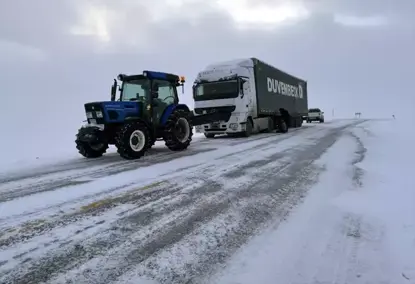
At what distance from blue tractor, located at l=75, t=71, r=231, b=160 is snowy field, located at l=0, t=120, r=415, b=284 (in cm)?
198

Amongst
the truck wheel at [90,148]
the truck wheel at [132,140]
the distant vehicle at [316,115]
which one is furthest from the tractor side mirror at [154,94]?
the distant vehicle at [316,115]

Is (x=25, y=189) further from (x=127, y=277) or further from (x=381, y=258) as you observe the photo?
(x=381, y=258)

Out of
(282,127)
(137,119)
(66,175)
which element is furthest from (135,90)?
(282,127)

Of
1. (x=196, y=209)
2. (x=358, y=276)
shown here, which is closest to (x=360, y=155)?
(x=196, y=209)

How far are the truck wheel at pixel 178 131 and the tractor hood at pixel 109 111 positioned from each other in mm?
1234

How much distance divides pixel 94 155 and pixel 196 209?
248 inches

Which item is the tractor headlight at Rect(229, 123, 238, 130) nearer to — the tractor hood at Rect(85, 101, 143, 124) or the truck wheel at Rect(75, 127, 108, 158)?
the tractor hood at Rect(85, 101, 143, 124)

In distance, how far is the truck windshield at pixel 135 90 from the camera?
10.3 metres

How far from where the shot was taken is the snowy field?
→ 3049 mm

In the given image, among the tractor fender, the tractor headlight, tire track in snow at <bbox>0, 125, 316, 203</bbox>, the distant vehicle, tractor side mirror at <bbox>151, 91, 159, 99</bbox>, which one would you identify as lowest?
the distant vehicle

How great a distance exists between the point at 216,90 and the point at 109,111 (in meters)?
8.32

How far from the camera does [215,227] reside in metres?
4.12

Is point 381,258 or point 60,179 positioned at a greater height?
point 60,179

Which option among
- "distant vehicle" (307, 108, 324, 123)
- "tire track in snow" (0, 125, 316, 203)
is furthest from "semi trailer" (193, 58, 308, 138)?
"distant vehicle" (307, 108, 324, 123)
